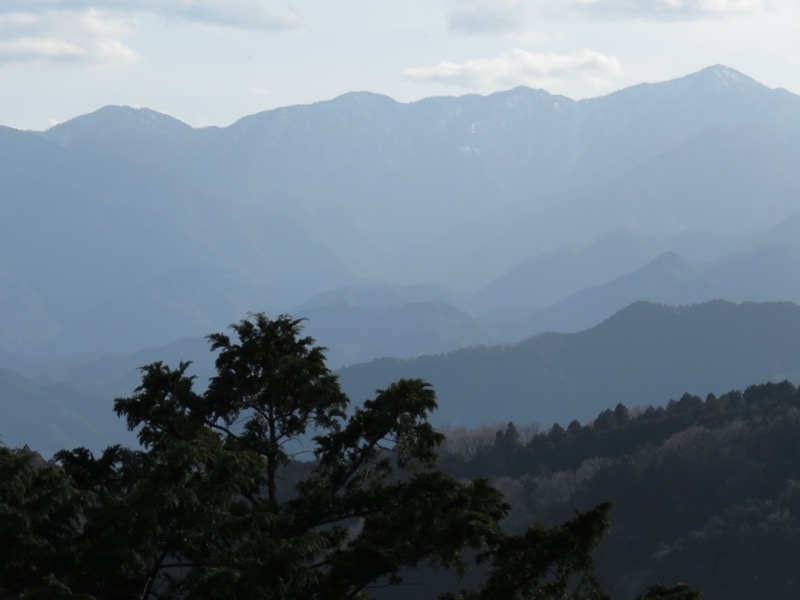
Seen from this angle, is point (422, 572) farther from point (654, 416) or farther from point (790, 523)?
point (654, 416)

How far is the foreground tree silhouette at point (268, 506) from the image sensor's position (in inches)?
522

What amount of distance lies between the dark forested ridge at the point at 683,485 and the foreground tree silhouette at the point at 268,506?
169 ft

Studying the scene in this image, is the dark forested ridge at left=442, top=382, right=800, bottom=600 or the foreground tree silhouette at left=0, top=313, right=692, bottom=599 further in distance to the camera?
the dark forested ridge at left=442, top=382, right=800, bottom=600

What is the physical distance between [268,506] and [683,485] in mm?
67947

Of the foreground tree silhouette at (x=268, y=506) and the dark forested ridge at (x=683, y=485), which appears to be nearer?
the foreground tree silhouette at (x=268, y=506)

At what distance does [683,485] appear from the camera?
80000 mm

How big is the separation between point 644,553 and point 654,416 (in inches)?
932

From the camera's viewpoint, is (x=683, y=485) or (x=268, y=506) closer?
(x=268, y=506)

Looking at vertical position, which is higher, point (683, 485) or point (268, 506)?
point (268, 506)

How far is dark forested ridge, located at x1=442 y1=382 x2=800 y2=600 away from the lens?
67812mm

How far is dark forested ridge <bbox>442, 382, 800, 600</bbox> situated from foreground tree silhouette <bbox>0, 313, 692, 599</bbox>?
5149 cm

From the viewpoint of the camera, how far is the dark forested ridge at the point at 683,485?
6781 centimetres

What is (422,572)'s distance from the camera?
7169cm

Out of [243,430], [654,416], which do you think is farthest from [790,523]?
[243,430]
